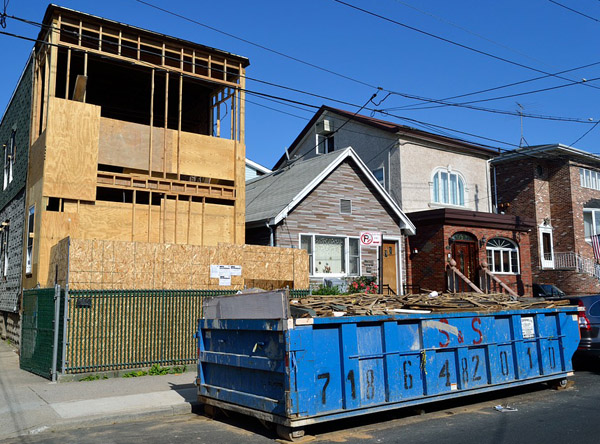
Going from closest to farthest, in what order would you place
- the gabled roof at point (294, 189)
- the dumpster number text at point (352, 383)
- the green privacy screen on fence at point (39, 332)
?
1. the dumpster number text at point (352, 383)
2. the green privacy screen on fence at point (39, 332)
3. the gabled roof at point (294, 189)

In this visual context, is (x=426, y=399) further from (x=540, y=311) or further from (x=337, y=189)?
(x=337, y=189)

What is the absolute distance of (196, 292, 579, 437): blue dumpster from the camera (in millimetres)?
7012

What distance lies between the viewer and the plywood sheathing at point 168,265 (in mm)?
12344

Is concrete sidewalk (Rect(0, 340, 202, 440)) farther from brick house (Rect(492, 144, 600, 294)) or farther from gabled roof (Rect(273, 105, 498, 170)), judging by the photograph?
brick house (Rect(492, 144, 600, 294))

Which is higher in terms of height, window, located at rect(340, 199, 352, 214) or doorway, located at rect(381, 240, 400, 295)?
window, located at rect(340, 199, 352, 214)

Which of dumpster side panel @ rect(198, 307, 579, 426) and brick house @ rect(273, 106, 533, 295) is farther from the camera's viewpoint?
brick house @ rect(273, 106, 533, 295)

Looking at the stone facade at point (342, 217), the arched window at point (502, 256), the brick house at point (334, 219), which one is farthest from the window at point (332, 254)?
the arched window at point (502, 256)

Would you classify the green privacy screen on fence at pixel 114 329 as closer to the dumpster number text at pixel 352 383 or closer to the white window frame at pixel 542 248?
the dumpster number text at pixel 352 383

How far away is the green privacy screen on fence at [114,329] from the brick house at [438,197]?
11120mm

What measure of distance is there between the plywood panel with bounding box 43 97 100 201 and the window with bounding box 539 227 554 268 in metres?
24.4

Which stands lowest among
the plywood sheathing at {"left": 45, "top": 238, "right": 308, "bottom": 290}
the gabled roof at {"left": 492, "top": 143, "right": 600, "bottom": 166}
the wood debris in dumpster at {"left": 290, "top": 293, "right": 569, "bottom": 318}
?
the wood debris in dumpster at {"left": 290, "top": 293, "right": 569, "bottom": 318}

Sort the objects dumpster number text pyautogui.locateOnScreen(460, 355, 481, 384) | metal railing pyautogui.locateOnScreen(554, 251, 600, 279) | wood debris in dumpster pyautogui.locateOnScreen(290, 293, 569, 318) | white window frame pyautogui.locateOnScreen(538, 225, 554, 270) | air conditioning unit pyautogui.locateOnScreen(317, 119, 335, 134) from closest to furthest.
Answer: wood debris in dumpster pyautogui.locateOnScreen(290, 293, 569, 318) → dumpster number text pyautogui.locateOnScreen(460, 355, 481, 384) → air conditioning unit pyautogui.locateOnScreen(317, 119, 335, 134) → metal railing pyautogui.locateOnScreen(554, 251, 600, 279) → white window frame pyautogui.locateOnScreen(538, 225, 554, 270)

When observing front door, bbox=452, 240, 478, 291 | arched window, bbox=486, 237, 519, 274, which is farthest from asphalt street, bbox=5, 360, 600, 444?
arched window, bbox=486, 237, 519, 274

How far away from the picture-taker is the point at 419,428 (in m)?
7.60
